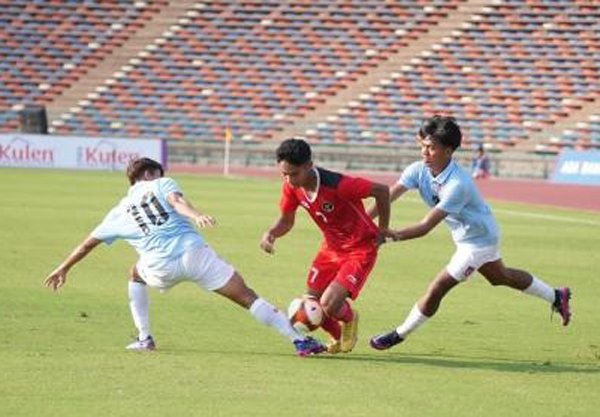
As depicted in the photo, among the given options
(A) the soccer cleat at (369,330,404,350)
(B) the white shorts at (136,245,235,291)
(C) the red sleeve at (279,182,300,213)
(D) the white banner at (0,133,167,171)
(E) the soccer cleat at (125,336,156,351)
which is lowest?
(D) the white banner at (0,133,167,171)

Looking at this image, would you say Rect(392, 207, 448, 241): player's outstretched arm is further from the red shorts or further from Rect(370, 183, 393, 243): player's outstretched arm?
the red shorts

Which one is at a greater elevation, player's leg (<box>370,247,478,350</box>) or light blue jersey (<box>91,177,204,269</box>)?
light blue jersey (<box>91,177,204,269</box>)

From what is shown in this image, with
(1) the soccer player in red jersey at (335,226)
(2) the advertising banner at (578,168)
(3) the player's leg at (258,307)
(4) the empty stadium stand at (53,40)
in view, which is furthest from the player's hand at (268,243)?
(4) the empty stadium stand at (53,40)

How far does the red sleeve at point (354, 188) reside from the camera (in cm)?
1112

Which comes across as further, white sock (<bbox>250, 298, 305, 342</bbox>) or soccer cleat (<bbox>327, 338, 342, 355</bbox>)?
soccer cleat (<bbox>327, 338, 342, 355</bbox>)

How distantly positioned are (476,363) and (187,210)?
2.49m

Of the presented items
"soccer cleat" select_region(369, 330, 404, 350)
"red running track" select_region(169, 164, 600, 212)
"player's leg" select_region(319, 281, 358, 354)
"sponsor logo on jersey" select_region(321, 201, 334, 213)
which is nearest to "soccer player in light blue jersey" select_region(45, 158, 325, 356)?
"player's leg" select_region(319, 281, 358, 354)

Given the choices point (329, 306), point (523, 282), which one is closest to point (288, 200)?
point (329, 306)

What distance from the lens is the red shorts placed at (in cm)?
1130

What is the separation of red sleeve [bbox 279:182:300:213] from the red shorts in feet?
1.41

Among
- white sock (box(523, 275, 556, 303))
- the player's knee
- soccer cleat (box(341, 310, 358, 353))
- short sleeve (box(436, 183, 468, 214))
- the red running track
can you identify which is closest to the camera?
the player's knee

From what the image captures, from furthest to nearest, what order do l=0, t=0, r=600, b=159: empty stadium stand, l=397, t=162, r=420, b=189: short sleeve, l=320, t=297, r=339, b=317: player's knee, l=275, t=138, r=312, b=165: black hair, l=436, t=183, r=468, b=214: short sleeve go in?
l=0, t=0, r=600, b=159: empty stadium stand → l=397, t=162, r=420, b=189: short sleeve → l=436, t=183, r=468, b=214: short sleeve → l=320, t=297, r=339, b=317: player's knee → l=275, t=138, r=312, b=165: black hair

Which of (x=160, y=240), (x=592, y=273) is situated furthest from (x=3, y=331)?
(x=592, y=273)

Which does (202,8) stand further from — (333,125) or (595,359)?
(595,359)
